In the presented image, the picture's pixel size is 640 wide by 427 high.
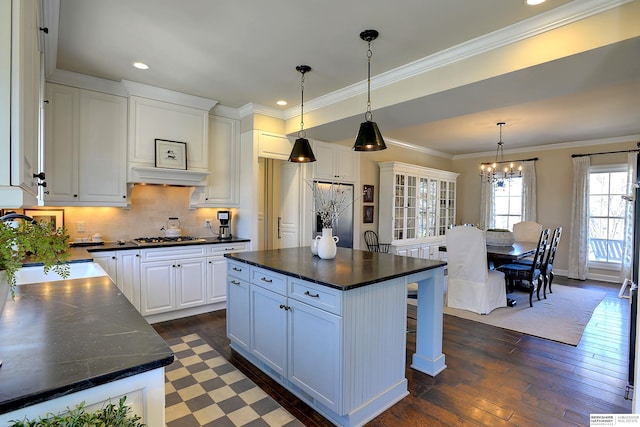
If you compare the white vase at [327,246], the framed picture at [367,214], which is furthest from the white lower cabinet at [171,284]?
the framed picture at [367,214]

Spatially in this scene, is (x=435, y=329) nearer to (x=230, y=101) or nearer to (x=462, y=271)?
(x=462, y=271)

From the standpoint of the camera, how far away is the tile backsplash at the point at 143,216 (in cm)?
368

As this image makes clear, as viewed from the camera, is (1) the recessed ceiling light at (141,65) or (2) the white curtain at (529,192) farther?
(2) the white curtain at (529,192)

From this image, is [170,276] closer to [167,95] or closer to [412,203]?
[167,95]

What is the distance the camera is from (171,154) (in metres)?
3.86

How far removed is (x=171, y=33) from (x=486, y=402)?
3.64 metres

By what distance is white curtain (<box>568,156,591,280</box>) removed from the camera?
6.24 meters

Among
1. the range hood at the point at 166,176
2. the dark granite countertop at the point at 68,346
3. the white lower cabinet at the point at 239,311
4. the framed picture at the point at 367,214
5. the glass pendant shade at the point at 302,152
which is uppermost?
the glass pendant shade at the point at 302,152

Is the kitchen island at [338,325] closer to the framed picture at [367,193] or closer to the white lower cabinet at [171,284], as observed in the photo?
the white lower cabinet at [171,284]

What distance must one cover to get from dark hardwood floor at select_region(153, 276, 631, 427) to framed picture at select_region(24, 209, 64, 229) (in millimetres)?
1585

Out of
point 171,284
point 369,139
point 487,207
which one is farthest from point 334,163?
point 487,207

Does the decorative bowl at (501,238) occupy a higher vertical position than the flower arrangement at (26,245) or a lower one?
lower

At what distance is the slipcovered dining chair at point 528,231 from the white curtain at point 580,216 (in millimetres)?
1092

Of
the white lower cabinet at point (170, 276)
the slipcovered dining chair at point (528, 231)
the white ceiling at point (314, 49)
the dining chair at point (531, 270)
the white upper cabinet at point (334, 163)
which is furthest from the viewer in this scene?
the slipcovered dining chair at point (528, 231)
